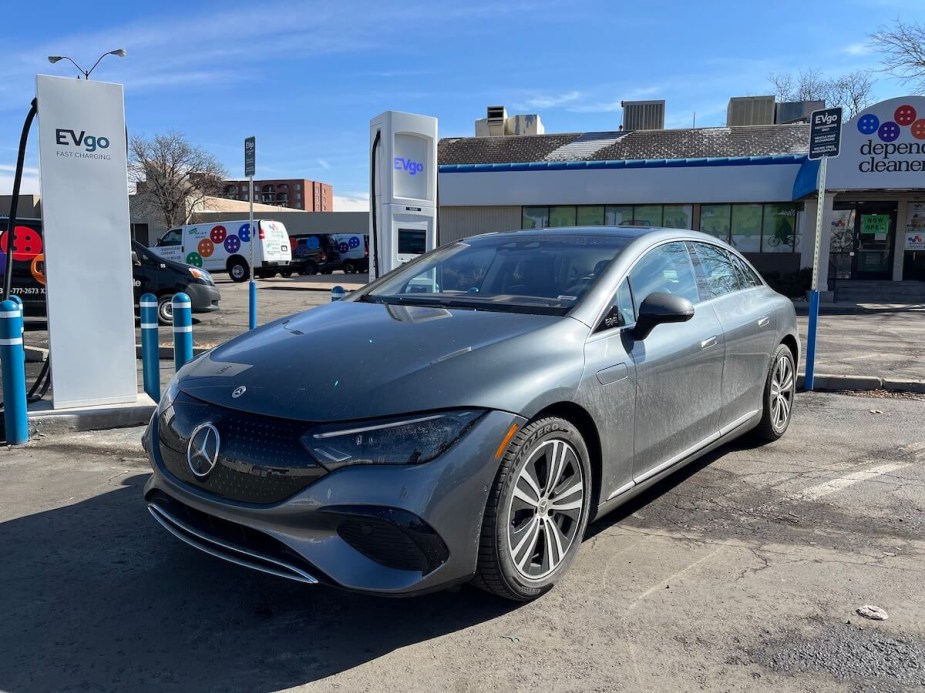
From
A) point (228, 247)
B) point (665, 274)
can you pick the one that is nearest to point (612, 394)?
point (665, 274)

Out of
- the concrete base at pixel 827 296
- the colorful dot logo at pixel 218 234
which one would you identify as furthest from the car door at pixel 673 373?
the colorful dot logo at pixel 218 234

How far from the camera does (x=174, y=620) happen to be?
285cm

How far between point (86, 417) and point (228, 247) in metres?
23.6

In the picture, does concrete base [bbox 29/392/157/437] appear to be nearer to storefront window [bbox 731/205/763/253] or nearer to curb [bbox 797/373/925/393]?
curb [bbox 797/373/925/393]

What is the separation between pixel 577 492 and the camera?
10.2ft

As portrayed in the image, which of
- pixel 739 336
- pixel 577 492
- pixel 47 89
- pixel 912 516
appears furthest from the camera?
pixel 47 89

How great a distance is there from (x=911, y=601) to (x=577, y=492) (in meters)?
1.47

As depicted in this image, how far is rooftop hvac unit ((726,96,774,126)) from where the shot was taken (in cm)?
3117

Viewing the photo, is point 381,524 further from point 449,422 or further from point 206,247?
point 206,247

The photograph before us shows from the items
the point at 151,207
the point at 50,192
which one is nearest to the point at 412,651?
the point at 50,192

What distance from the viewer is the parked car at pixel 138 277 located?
1113 centimetres

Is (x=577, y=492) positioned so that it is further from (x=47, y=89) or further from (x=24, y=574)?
(x=47, y=89)

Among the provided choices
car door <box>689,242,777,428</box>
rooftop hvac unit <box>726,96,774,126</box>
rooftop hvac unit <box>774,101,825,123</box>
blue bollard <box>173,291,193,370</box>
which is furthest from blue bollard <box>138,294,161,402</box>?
rooftop hvac unit <box>774,101,825,123</box>

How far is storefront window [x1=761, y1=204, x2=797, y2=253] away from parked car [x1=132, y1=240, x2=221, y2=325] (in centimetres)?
2007
